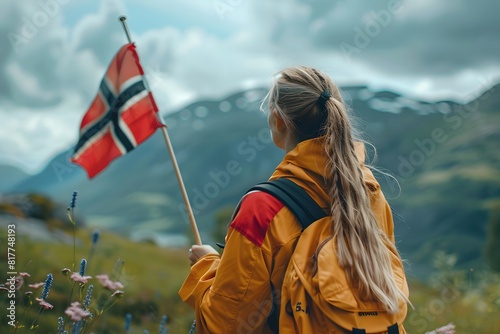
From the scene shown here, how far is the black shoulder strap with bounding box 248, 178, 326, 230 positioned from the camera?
283 cm

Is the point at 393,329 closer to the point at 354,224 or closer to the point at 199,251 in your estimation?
the point at 354,224

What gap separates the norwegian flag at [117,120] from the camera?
4.90 meters

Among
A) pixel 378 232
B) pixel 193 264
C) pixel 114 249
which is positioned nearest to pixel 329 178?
pixel 378 232

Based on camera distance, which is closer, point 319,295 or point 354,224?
point 319,295

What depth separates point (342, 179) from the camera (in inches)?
114

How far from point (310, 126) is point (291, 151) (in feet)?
0.62

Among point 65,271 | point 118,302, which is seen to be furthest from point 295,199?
point 118,302

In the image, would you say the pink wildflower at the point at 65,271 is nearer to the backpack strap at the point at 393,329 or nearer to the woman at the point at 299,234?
the woman at the point at 299,234

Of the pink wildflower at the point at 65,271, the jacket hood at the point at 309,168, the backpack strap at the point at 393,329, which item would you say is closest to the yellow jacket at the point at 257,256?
the jacket hood at the point at 309,168

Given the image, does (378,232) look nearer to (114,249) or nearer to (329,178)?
(329,178)

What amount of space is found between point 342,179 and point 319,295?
21.7 inches

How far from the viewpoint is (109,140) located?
4969 millimetres

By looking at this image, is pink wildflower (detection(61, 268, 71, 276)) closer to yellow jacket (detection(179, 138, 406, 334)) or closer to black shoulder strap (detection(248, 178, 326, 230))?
yellow jacket (detection(179, 138, 406, 334))

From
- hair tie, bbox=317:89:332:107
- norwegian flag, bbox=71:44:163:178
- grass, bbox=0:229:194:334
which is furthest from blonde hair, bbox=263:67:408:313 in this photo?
grass, bbox=0:229:194:334
